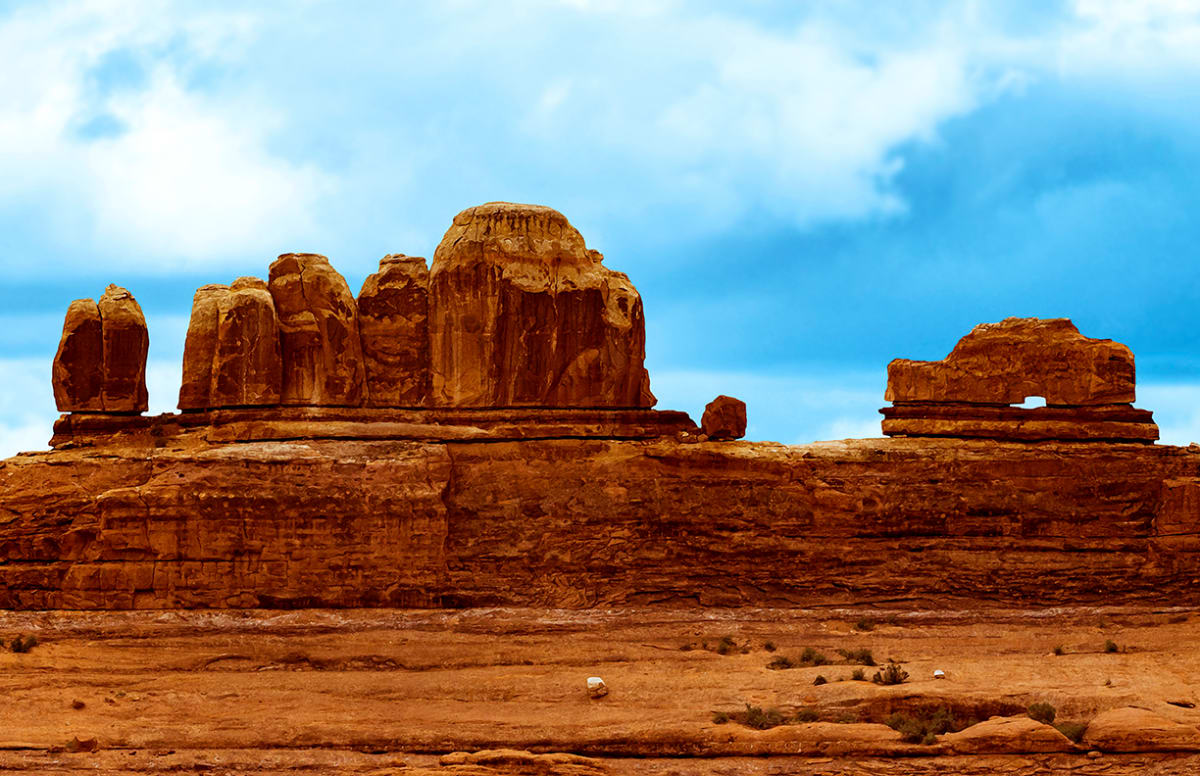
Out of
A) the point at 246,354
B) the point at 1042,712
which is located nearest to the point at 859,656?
the point at 1042,712

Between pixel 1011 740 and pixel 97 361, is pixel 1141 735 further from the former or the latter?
pixel 97 361

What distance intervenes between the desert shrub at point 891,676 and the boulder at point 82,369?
17.4 meters

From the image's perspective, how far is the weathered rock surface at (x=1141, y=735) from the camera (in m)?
29.9

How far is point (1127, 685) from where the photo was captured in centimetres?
3281

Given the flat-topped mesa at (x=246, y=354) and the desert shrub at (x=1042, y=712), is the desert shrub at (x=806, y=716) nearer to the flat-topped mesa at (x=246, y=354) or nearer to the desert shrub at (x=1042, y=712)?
the desert shrub at (x=1042, y=712)

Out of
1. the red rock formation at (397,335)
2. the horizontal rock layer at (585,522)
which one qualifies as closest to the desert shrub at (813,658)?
the horizontal rock layer at (585,522)

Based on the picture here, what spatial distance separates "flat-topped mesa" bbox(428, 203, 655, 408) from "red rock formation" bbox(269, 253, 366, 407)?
178 cm

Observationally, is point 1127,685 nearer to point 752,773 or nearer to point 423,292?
point 752,773

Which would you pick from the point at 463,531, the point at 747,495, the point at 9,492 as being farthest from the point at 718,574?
the point at 9,492

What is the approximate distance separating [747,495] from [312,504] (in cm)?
910

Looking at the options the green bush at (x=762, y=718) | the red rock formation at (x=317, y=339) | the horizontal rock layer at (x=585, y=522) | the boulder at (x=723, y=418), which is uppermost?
the red rock formation at (x=317, y=339)

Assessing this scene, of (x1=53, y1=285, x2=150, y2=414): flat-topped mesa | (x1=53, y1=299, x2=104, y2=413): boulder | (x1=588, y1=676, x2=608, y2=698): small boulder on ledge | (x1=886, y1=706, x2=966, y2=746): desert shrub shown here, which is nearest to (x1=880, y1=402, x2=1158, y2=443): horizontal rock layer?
(x1=886, y1=706, x2=966, y2=746): desert shrub

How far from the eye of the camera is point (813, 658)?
34.1 meters

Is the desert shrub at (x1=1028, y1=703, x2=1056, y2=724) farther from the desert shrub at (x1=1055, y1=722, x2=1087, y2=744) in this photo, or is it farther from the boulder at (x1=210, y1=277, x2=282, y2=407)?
the boulder at (x1=210, y1=277, x2=282, y2=407)
